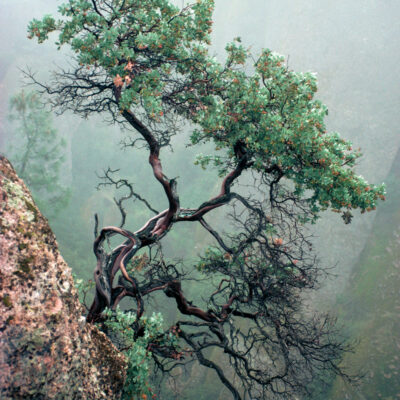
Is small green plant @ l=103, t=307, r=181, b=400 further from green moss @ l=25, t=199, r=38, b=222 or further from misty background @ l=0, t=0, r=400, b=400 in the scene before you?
misty background @ l=0, t=0, r=400, b=400

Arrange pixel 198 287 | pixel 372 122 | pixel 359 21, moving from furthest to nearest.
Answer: pixel 359 21, pixel 372 122, pixel 198 287

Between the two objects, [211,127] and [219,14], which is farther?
[219,14]

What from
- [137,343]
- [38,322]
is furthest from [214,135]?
[38,322]

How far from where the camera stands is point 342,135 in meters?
22.1

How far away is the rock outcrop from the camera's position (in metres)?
2.51

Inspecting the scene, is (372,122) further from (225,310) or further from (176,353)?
(176,353)

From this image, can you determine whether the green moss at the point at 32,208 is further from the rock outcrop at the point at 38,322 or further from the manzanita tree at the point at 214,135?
the manzanita tree at the point at 214,135

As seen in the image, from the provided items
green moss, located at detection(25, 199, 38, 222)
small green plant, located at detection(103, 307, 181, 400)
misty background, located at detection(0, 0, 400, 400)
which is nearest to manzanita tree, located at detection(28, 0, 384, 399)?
small green plant, located at detection(103, 307, 181, 400)

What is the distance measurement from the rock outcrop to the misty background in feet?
37.8

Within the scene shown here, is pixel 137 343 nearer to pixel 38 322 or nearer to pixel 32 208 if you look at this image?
pixel 38 322

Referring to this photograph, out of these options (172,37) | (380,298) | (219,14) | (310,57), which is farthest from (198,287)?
(219,14)

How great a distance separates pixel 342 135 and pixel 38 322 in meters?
23.4

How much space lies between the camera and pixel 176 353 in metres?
4.80

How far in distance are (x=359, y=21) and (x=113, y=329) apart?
3069cm
